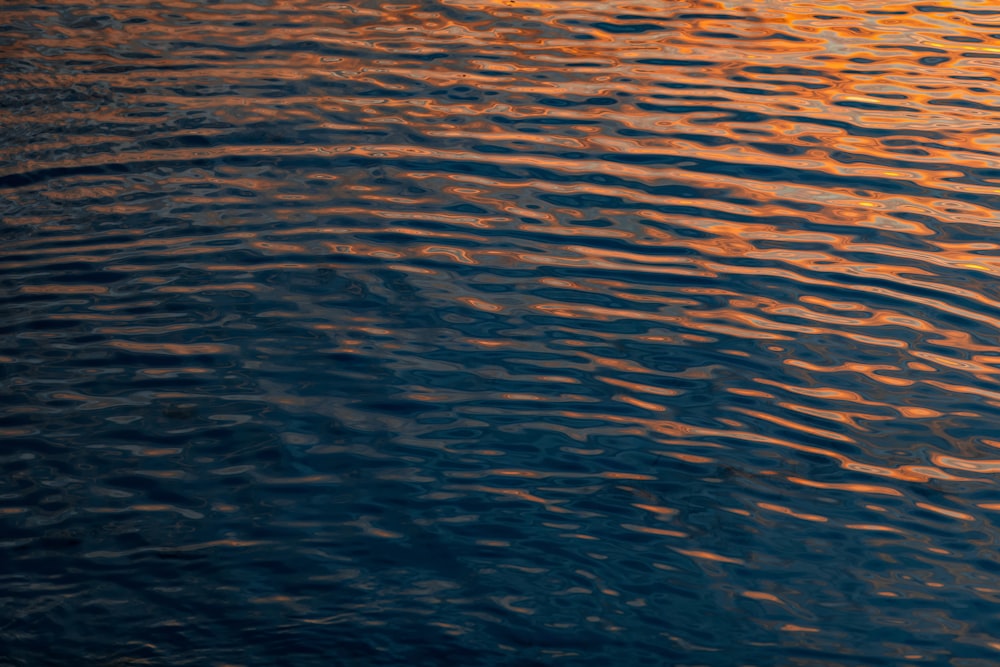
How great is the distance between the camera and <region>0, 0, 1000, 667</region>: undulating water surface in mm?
5348

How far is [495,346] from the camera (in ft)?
24.1

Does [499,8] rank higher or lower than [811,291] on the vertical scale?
higher

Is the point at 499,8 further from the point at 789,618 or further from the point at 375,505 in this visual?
the point at 789,618

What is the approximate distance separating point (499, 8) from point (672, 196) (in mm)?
4857

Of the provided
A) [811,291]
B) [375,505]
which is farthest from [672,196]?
[375,505]

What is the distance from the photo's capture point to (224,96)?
34.6 ft

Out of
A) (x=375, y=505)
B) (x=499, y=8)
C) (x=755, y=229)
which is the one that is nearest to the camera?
(x=375, y=505)

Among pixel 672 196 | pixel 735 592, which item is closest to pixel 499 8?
pixel 672 196

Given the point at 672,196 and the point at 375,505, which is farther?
the point at 672,196

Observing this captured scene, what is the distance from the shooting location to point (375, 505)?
596 centimetres

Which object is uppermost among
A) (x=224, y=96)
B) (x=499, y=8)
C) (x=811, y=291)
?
(x=499, y=8)

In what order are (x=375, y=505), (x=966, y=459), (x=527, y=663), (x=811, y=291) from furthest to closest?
(x=811, y=291)
(x=966, y=459)
(x=375, y=505)
(x=527, y=663)

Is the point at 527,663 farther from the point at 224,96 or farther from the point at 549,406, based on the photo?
the point at 224,96

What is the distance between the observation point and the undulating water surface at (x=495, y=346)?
5348 millimetres
